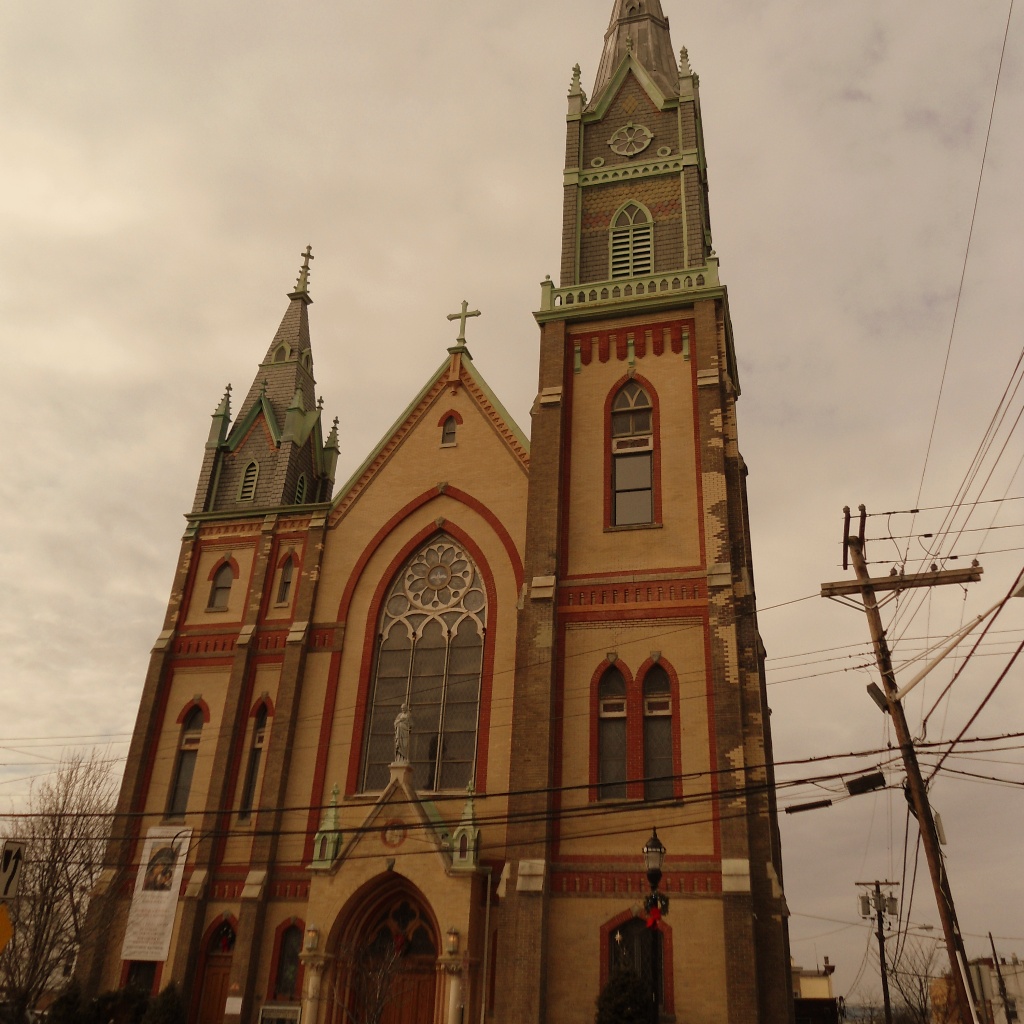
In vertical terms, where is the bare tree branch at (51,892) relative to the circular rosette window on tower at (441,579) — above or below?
below

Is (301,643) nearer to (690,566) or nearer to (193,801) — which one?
(193,801)

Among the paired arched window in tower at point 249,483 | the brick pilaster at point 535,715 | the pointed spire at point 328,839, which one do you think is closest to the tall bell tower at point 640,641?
the brick pilaster at point 535,715

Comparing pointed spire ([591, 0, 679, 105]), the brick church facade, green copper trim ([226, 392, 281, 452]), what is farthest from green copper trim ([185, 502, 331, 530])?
pointed spire ([591, 0, 679, 105])

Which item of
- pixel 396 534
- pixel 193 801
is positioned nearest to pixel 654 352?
pixel 396 534

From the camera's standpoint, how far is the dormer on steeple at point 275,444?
3300 cm

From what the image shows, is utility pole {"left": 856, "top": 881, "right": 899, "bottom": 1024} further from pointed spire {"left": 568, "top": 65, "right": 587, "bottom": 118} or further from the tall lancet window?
pointed spire {"left": 568, "top": 65, "right": 587, "bottom": 118}

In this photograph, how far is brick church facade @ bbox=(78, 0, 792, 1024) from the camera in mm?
21891

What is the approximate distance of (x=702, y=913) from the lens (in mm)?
21188

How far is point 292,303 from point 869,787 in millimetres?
28658

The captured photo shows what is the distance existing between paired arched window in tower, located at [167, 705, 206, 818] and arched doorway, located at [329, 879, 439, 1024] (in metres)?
7.03

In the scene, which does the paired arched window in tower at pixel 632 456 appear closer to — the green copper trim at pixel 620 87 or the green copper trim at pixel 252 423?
the green copper trim at pixel 620 87

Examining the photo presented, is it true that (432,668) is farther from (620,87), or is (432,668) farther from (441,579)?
(620,87)

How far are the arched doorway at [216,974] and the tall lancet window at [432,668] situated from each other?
205 inches

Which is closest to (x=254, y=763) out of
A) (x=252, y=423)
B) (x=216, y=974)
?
(x=216, y=974)
